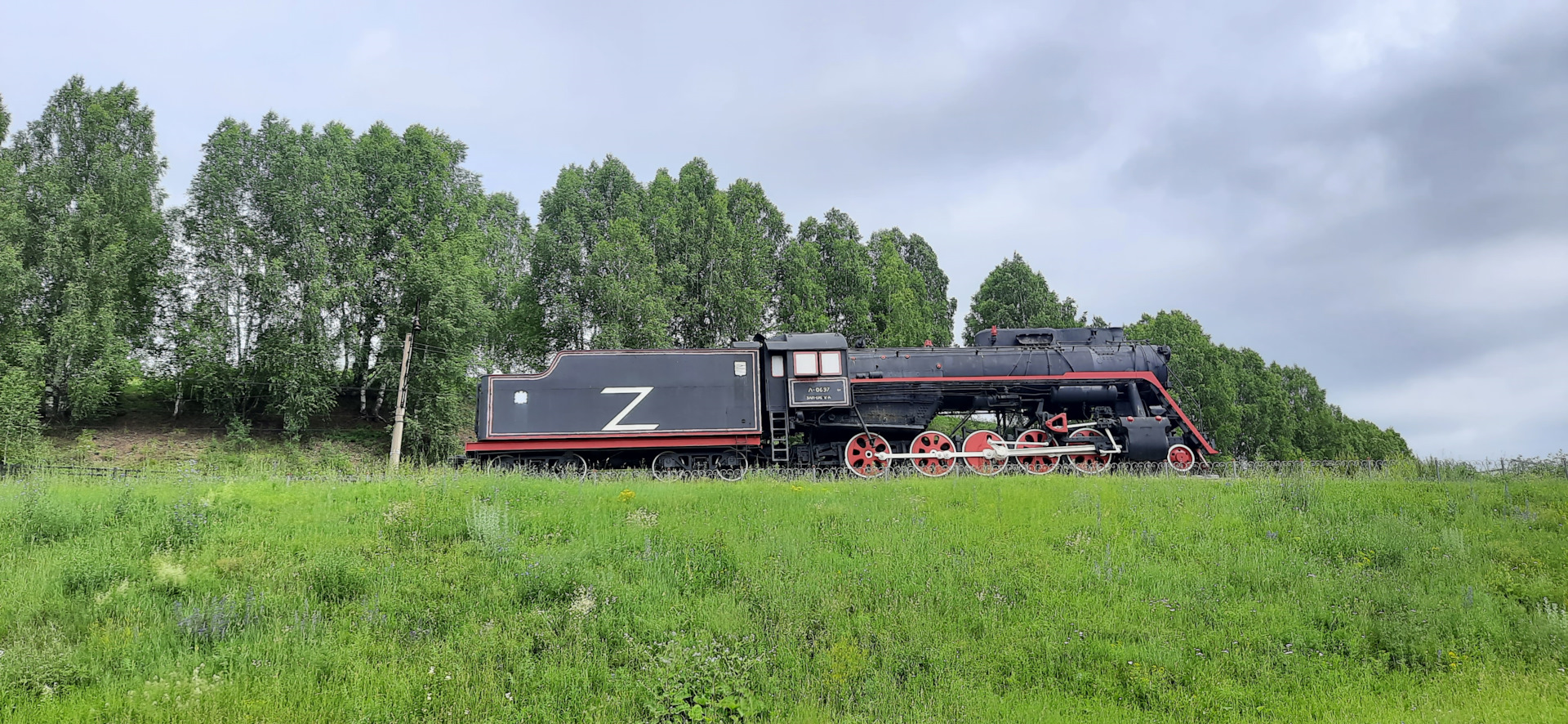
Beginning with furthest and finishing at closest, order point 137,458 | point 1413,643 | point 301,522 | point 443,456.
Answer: point 443,456
point 137,458
point 301,522
point 1413,643

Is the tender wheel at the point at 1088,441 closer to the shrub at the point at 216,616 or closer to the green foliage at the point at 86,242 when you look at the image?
the shrub at the point at 216,616

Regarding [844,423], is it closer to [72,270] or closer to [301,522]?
[301,522]

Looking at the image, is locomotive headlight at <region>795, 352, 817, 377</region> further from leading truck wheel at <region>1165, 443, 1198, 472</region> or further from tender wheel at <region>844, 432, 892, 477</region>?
leading truck wheel at <region>1165, 443, 1198, 472</region>

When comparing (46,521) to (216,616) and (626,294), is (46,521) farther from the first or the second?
(626,294)

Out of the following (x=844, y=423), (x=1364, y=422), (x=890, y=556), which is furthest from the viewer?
(x=1364, y=422)

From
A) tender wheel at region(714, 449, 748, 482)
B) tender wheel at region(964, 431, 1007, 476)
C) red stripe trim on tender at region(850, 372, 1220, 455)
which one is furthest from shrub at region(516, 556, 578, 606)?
tender wheel at region(964, 431, 1007, 476)

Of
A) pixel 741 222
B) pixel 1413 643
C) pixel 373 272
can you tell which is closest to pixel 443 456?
pixel 373 272

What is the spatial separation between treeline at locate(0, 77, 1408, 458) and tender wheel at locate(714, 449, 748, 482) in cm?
1291

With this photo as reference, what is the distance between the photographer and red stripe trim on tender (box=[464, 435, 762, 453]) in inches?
603

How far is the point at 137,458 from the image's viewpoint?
2353 cm

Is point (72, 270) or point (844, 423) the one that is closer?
point (844, 423)

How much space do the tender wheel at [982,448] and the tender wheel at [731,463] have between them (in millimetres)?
4594

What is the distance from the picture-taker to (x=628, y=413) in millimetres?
15484

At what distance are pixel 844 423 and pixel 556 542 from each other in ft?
26.5
